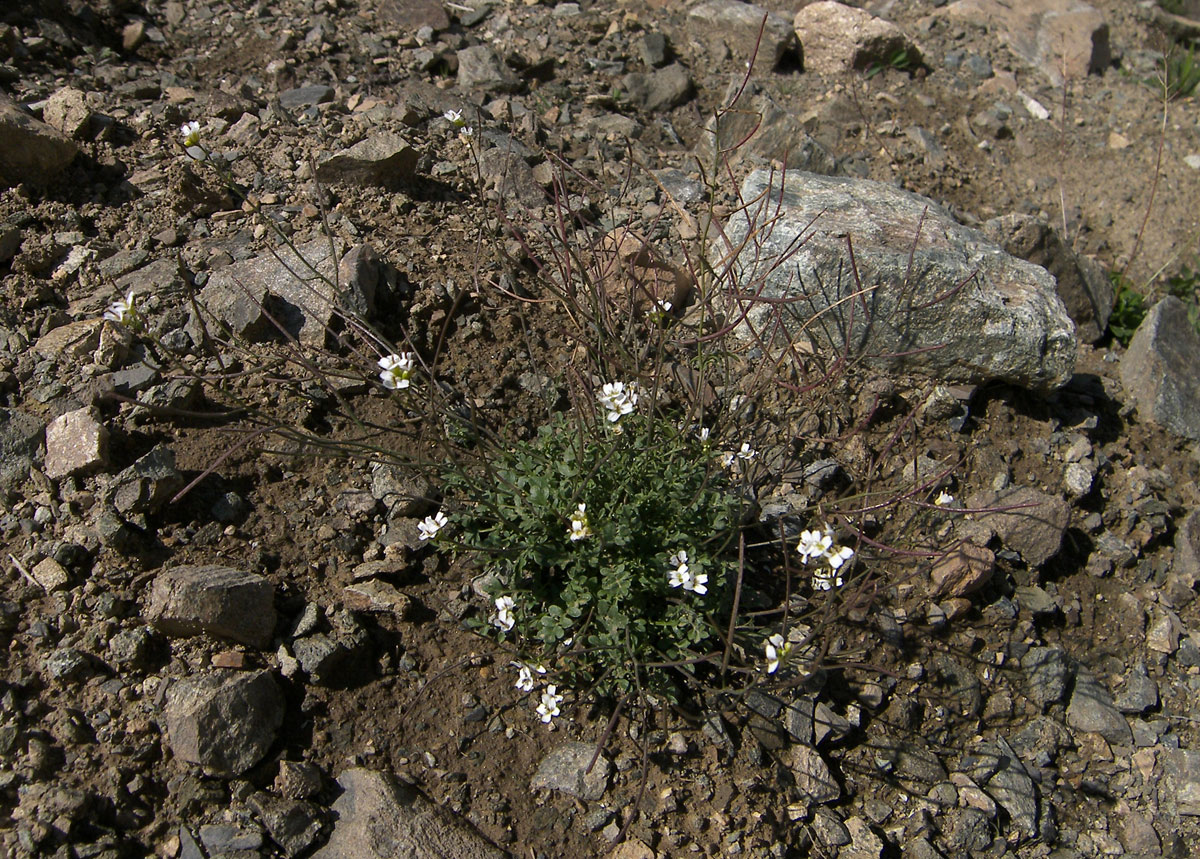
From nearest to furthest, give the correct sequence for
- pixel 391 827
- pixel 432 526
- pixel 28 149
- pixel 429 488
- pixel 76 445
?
pixel 391 827 → pixel 432 526 → pixel 76 445 → pixel 429 488 → pixel 28 149

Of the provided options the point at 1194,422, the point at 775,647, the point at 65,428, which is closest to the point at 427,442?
the point at 65,428

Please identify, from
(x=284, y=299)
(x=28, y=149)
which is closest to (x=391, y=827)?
(x=284, y=299)

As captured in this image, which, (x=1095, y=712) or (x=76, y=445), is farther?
(x=1095, y=712)

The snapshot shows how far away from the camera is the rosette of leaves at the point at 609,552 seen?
254 centimetres

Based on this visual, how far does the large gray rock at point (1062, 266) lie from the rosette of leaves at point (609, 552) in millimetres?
2232

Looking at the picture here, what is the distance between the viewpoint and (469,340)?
337cm

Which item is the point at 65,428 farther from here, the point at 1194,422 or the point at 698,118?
the point at 1194,422

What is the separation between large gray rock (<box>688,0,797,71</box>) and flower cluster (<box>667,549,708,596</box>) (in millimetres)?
3423

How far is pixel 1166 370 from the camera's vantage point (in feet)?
12.4

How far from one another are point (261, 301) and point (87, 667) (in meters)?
1.36

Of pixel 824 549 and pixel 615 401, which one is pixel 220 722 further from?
pixel 824 549

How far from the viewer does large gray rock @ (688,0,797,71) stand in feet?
16.0

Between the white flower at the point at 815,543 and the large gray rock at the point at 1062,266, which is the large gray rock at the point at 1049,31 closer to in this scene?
the large gray rock at the point at 1062,266

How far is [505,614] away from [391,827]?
24.4 inches
